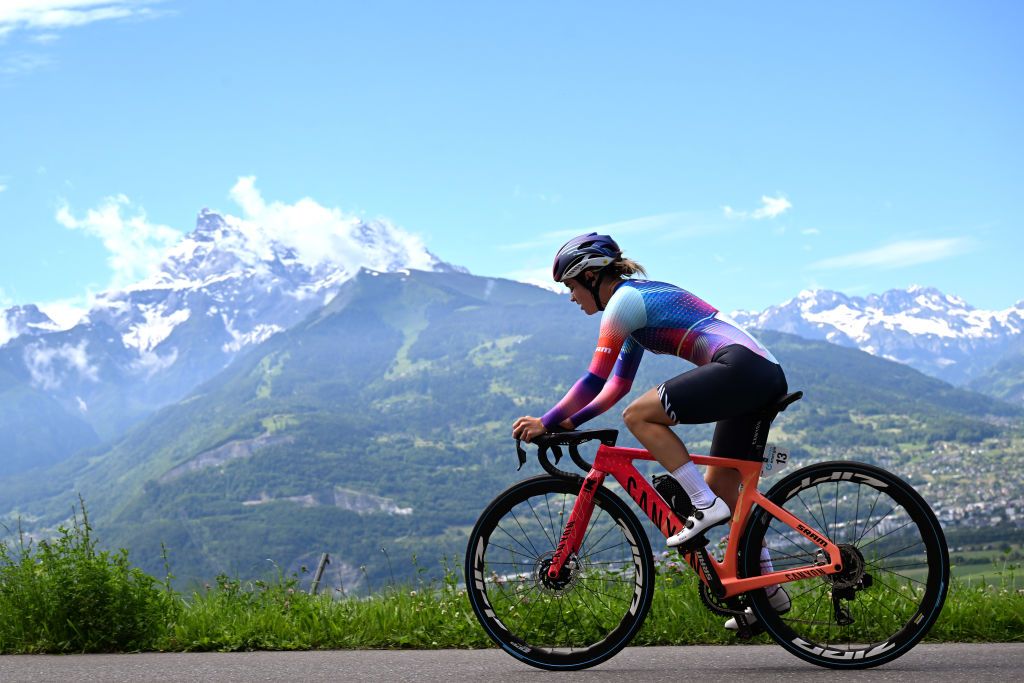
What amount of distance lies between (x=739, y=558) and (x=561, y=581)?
3.23ft

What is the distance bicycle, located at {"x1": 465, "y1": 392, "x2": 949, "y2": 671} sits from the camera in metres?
5.54

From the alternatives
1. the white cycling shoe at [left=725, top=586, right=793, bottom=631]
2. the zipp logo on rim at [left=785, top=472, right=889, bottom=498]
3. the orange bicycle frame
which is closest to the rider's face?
the orange bicycle frame

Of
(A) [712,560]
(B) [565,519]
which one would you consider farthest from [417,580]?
(A) [712,560]

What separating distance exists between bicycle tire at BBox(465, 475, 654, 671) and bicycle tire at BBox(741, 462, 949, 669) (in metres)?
0.66

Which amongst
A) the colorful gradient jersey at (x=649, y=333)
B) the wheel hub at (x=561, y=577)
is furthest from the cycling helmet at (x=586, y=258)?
the wheel hub at (x=561, y=577)

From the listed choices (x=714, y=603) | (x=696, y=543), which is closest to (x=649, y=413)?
(x=696, y=543)

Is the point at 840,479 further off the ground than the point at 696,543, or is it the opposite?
the point at 840,479

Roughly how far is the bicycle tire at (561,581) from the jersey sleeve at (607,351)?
0.45 meters

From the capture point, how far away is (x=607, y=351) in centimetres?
544

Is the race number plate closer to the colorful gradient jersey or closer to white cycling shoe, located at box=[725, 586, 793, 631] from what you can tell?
the colorful gradient jersey

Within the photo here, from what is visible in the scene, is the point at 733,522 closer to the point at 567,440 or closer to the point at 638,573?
the point at 638,573

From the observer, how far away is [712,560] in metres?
5.57

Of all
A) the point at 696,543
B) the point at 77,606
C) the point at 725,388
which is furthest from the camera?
the point at 77,606

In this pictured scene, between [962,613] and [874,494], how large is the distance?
5.63 feet
